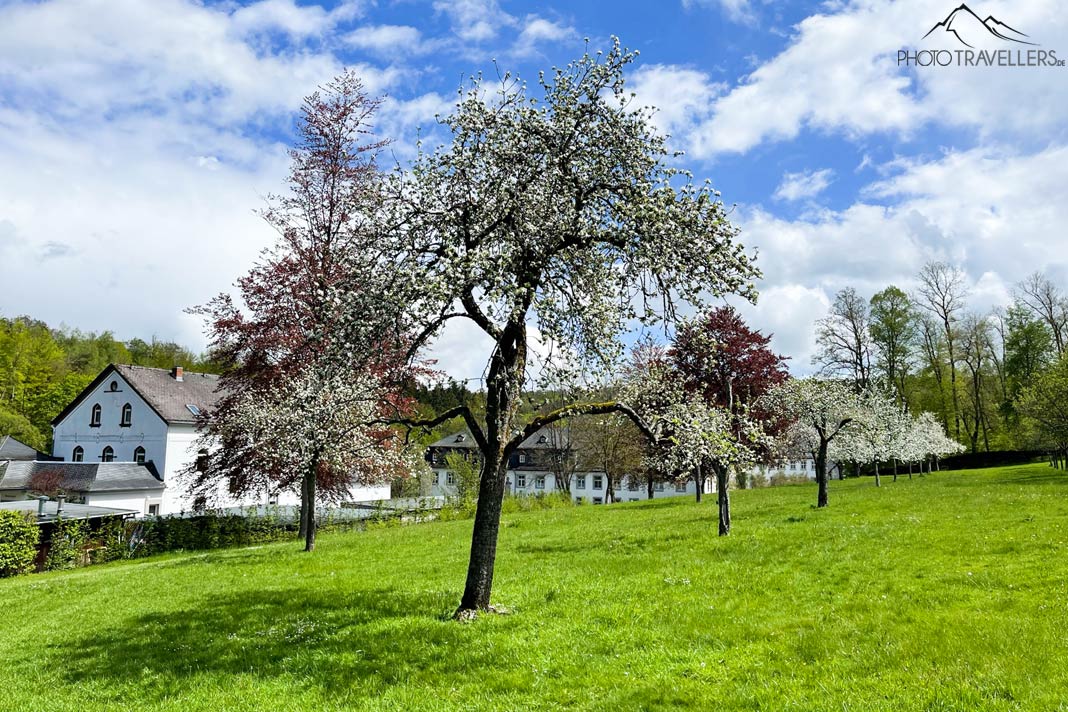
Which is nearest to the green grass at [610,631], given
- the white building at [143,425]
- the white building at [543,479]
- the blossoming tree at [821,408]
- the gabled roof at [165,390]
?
the blossoming tree at [821,408]

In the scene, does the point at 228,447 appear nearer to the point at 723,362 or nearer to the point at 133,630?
the point at 133,630

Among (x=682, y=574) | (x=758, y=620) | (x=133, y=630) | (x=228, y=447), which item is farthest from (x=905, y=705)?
(x=228, y=447)

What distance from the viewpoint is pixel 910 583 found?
10523 mm

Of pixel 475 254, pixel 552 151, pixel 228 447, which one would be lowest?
pixel 228 447

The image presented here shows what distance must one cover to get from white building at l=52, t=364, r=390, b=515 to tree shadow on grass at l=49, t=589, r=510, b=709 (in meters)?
36.5

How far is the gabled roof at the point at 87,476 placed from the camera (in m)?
40.9

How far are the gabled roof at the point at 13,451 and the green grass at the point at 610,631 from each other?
138ft

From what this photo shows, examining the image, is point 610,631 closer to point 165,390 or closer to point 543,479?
point 165,390

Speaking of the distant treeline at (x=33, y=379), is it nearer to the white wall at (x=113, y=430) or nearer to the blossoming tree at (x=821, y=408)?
the white wall at (x=113, y=430)

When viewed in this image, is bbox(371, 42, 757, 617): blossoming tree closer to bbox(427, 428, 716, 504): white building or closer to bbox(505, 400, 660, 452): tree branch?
bbox(505, 400, 660, 452): tree branch

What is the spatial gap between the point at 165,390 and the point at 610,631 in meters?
49.6

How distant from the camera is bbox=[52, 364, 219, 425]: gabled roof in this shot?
46.5m

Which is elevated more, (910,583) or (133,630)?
(910,583)

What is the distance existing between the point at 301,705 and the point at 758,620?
6.27 m
